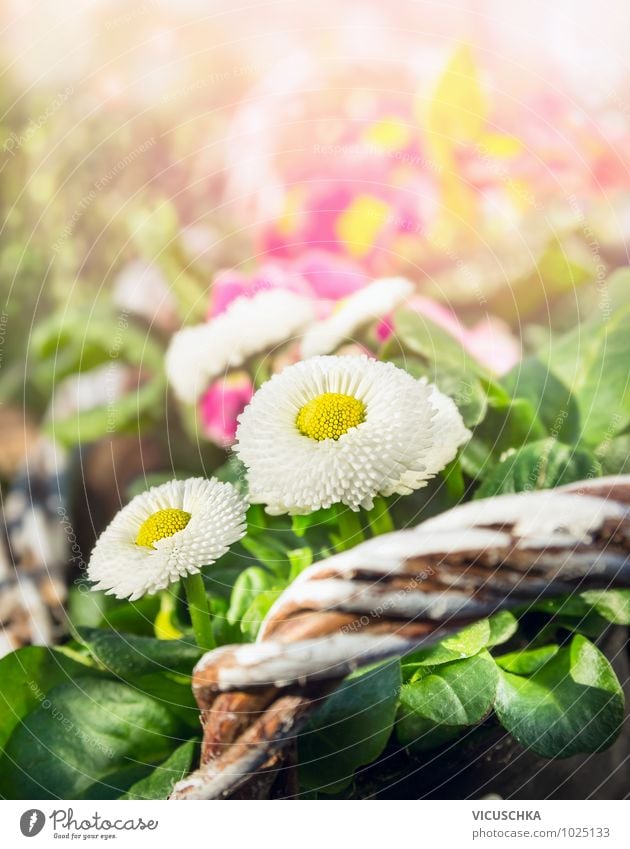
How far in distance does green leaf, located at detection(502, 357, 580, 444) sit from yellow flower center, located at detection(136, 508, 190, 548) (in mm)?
190

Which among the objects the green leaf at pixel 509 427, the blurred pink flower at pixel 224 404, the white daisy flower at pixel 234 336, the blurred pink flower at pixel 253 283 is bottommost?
the green leaf at pixel 509 427

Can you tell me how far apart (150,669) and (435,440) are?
0.17m

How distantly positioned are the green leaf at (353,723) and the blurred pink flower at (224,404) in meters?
0.14

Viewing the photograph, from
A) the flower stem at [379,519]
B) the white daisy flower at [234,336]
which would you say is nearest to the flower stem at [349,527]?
the flower stem at [379,519]

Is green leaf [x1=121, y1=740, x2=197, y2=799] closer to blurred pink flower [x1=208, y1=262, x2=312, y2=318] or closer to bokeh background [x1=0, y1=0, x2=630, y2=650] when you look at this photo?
bokeh background [x1=0, y1=0, x2=630, y2=650]

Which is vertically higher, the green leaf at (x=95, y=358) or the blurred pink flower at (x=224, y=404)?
the green leaf at (x=95, y=358)

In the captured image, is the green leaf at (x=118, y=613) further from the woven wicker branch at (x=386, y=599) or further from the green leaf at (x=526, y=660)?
the green leaf at (x=526, y=660)

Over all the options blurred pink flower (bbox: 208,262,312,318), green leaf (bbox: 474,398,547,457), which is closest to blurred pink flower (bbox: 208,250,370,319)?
blurred pink flower (bbox: 208,262,312,318)

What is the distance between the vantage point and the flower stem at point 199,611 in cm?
38

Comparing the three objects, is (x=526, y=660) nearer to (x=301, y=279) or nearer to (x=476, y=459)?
(x=476, y=459)

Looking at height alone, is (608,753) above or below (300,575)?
below

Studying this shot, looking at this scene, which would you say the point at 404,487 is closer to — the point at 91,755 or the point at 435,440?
the point at 435,440
